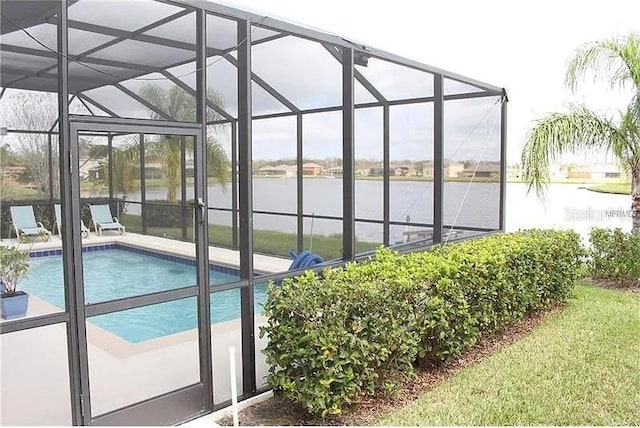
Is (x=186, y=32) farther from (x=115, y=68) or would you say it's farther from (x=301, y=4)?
(x=301, y=4)

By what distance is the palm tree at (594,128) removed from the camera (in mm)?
7645

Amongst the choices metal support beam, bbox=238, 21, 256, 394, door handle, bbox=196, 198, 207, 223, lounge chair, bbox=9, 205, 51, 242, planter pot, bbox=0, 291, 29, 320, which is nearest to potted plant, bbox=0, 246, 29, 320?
planter pot, bbox=0, 291, 29, 320

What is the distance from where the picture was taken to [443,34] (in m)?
6.53

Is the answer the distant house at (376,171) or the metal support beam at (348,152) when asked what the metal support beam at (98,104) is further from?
the distant house at (376,171)

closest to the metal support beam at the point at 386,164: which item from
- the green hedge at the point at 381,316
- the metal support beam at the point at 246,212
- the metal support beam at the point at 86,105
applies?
the green hedge at the point at 381,316

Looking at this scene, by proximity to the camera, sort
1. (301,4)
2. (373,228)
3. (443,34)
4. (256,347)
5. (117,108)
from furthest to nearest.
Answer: (373,228), (443,34), (301,4), (256,347), (117,108)

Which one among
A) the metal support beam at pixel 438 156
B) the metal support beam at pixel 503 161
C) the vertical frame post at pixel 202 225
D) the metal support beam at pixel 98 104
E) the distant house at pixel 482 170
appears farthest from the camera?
the metal support beam at pixel 503 161

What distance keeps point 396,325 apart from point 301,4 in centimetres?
267

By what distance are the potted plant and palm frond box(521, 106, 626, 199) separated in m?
6.77

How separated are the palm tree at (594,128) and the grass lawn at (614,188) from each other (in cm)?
71

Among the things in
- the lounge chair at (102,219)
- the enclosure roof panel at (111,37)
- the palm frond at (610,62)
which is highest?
the palm frond at (610,62)

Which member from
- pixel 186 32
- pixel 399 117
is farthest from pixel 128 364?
pixel 399 117

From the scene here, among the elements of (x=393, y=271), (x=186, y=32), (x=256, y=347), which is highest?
(x=186, y=32)

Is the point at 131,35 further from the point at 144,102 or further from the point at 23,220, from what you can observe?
the point at 23,220
